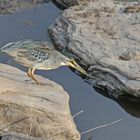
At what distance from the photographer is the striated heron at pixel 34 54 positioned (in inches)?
236

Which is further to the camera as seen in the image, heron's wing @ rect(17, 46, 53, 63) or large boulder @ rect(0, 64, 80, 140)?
heron's wing @ rect(17, 46, 53, 63)

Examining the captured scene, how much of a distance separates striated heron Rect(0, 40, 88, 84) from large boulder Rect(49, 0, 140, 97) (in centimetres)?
122

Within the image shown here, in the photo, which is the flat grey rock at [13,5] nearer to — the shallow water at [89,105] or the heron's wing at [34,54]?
the shallow water at [89,105]

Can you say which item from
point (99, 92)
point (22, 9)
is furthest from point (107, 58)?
point (22, 9)

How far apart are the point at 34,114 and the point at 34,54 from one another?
0.62m

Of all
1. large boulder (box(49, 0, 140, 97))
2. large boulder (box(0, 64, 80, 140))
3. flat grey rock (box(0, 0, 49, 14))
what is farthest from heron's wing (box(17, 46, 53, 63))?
flat grey rock (box(0, 0, 49, 14))

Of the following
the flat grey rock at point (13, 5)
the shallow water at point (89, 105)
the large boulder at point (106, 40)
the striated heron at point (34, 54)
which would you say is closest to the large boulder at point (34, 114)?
the striated heron at point (34, 54)

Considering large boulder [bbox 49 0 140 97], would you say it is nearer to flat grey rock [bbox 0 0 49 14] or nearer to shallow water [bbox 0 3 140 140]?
shallow water [bbox 0 3 140 140]

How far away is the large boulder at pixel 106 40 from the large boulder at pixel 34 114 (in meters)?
1.32

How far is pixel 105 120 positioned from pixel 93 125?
0.19 m

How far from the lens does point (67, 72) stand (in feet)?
25.3

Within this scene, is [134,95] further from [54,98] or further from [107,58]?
[54,98]

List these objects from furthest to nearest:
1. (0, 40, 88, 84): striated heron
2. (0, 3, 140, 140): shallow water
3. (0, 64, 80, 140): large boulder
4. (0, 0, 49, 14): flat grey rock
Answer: (0, 0, 49, 14): flat grey rock, (0, 3, 140, 140): shallow water, (0, 40, 88, 84): striated heron, (0, 64, 80, 140): large boulder

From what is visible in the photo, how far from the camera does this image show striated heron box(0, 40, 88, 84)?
5984mm
